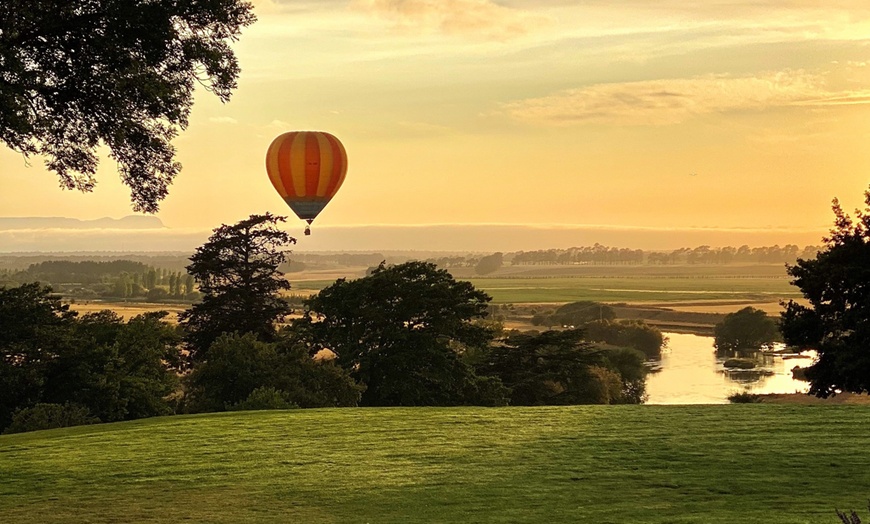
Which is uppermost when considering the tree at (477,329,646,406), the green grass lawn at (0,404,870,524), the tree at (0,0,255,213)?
the tree at (0,0,255,213)

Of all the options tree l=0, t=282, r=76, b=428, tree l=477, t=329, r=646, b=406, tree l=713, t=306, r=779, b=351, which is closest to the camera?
tree l=0, t=282, r=76, b=428

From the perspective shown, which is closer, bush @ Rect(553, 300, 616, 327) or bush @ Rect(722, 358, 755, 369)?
bush @ Rect(722, 358, 755, 369)

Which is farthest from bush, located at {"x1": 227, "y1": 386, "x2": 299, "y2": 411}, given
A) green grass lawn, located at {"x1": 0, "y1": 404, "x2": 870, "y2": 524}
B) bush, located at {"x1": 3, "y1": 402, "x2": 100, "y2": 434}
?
green grass lawn, located at {"x1": 0, "y1": 404, "x2": 870, "y2": 524}

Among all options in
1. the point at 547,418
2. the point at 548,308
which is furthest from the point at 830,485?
the point at 548,308

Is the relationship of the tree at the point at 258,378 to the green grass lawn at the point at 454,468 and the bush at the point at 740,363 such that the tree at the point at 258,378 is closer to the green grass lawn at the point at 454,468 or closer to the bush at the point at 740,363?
the green grass lawn at the point at 454,468

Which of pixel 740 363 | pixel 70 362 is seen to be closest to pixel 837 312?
pixel 70 362

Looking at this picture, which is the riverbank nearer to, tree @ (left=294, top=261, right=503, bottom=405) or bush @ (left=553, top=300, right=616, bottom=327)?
tree @ (left=294, top=261, right=503, bottom=405)

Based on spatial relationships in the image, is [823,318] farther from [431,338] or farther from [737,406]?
[431,338]
